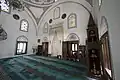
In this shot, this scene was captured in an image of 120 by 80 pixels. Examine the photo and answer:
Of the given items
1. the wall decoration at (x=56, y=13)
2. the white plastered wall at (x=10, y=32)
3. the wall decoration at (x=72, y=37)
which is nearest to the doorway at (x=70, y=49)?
the wall decoration at (x=72, y=37)

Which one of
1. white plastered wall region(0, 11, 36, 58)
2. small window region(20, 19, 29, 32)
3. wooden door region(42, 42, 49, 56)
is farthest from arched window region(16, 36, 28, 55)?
wooden door region(42, 42, 49, 56)

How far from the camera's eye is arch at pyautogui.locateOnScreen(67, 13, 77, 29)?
25.0 ft

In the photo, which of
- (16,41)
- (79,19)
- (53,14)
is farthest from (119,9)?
(16,41)

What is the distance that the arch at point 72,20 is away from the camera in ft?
25.0

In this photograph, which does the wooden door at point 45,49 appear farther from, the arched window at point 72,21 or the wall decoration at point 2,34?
the wall decoration at point 2,34

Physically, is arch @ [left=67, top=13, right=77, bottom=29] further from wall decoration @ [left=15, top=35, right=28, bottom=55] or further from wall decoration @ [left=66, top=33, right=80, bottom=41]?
wall decoration @ [left=15, top=35, right=28, bottom=55]

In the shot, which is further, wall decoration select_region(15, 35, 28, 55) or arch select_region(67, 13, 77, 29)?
wall decoration select_region(15, 35, 28, 55)

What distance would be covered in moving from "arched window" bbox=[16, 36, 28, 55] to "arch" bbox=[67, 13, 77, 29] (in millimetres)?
6332

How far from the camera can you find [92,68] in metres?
3.24

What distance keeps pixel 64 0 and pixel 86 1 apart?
283 centimetres

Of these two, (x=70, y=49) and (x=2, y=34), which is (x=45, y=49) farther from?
(x=2, y=34)

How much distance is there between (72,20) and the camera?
7.86 meters

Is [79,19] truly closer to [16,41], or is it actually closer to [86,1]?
[86,1]

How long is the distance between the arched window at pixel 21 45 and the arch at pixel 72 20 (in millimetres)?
6332
